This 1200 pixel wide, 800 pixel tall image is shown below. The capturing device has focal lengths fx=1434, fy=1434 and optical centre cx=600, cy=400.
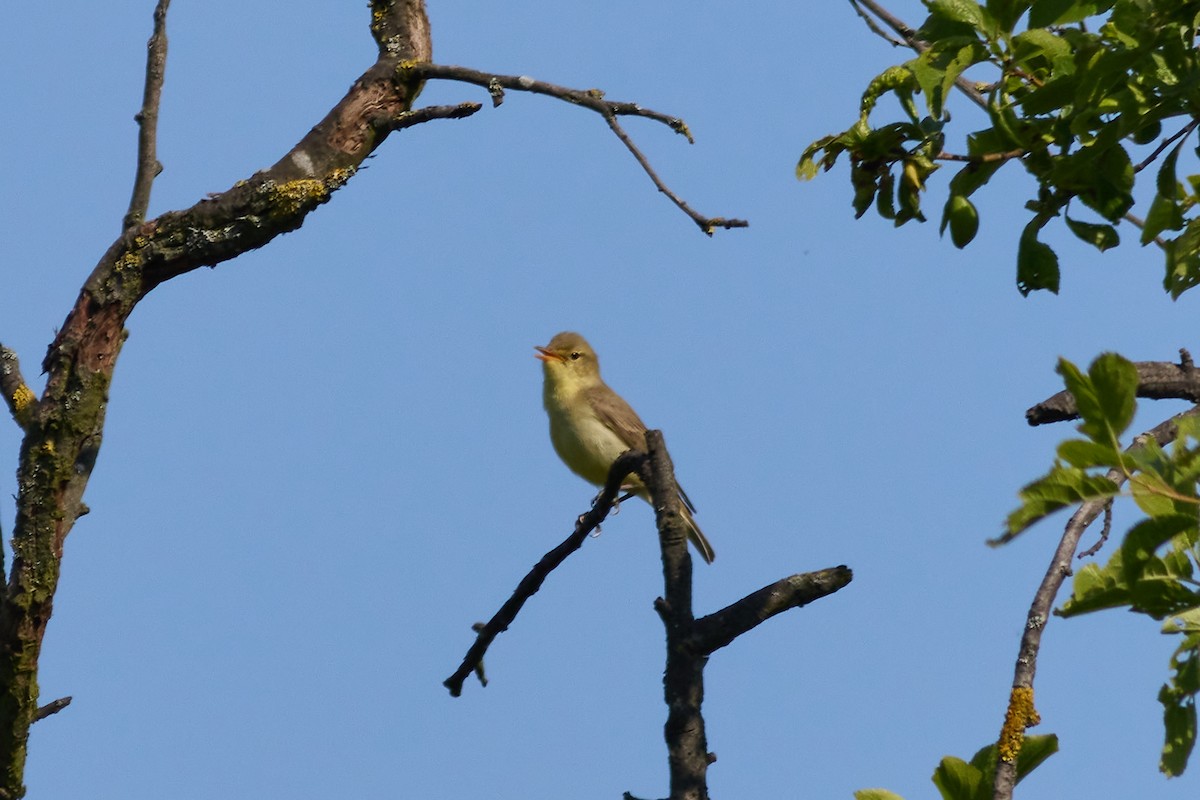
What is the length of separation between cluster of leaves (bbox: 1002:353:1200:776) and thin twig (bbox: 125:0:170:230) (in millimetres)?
3366

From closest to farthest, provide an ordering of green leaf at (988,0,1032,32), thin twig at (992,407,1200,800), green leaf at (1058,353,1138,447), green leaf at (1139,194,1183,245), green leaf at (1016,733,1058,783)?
green leaf at (1058,353,1138,447)
thin twig at (992,407,1200,800)
green leaf at (1016,733,1058,783)
green leaf at (988,0,1032,32)
green leaf at (1139,194,1183,245)

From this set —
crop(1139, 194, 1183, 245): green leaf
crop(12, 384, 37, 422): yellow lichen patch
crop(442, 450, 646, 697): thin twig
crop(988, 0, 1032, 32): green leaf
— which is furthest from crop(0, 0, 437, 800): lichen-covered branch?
crop(1139, 194, 1183, 245): green leaf

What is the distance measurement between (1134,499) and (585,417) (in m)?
7.34

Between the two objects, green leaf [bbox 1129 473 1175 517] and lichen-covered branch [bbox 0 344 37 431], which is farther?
lichen-covered branch [bbox 0 344 37 431]

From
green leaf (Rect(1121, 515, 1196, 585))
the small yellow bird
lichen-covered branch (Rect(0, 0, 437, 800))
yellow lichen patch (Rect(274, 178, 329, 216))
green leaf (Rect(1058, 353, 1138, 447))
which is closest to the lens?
green leaf (Rect(1058, 353, 1138, 447))

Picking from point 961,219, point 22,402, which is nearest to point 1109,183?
point 961,219

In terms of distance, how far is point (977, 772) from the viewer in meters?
3.11

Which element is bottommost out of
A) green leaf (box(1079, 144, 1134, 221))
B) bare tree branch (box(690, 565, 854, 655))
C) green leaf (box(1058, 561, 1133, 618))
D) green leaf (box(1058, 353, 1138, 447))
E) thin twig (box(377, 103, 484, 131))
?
green leaf (box(1058, 561, 1133, 618))

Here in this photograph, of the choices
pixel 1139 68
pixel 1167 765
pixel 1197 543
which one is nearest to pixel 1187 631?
pixel 1197 543

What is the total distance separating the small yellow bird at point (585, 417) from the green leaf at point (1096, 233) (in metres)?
5.47

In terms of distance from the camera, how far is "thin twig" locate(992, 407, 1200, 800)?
298 centimetres

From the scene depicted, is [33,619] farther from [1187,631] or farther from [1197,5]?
[1197,5]

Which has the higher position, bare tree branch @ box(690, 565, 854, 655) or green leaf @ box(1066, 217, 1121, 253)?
green leaf @ box(1066, 217, 1121, 253)

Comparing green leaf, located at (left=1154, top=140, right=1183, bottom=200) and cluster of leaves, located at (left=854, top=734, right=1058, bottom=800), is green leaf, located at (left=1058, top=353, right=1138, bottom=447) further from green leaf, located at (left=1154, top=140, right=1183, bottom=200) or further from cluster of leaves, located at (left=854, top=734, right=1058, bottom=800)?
green leaf, located at (left=1154, top=140, right=1183, bottom=200)
